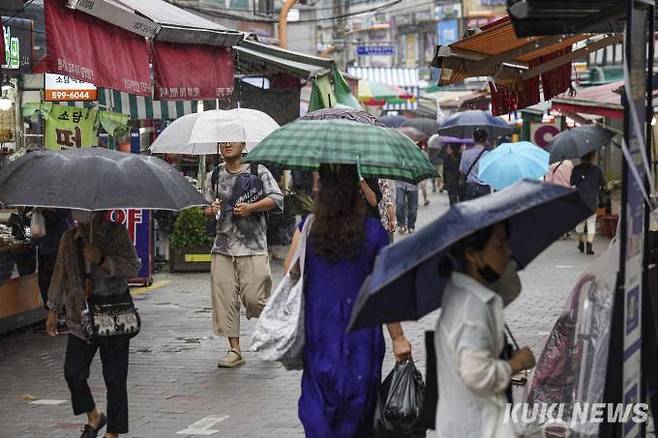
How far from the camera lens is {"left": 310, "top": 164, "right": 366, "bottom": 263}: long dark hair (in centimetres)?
563

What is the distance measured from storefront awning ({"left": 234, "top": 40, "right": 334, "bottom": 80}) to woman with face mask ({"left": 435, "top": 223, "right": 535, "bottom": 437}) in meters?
9.85

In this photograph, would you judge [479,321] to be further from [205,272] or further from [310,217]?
[205,272]

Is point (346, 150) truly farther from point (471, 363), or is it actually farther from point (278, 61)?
point (278, 61)

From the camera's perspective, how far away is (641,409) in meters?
5.03

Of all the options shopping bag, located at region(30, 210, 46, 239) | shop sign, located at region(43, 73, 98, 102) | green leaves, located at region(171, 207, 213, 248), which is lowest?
green leaves, located at region(171, 207, 213, 248)

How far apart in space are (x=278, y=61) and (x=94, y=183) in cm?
815

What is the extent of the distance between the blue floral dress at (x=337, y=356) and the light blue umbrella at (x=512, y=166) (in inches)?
207

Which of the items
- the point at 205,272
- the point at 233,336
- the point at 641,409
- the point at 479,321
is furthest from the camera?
the point at 205,272

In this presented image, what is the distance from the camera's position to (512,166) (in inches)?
428

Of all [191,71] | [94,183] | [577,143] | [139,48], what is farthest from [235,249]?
[577,143]

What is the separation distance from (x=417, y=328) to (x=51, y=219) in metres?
3.64

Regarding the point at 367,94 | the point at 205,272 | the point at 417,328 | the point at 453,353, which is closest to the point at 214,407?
the point at 417,328

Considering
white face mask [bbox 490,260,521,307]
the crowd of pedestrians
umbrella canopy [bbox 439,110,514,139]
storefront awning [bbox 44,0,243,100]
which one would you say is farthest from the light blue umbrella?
umbrella canopy [bbox 439,110,514,139]

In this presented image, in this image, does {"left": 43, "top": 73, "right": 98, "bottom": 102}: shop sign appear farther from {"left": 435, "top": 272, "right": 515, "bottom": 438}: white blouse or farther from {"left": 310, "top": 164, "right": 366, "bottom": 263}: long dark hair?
{"left": 435, "top": 272, "right": 515, "bottom": 438}: white blouse
